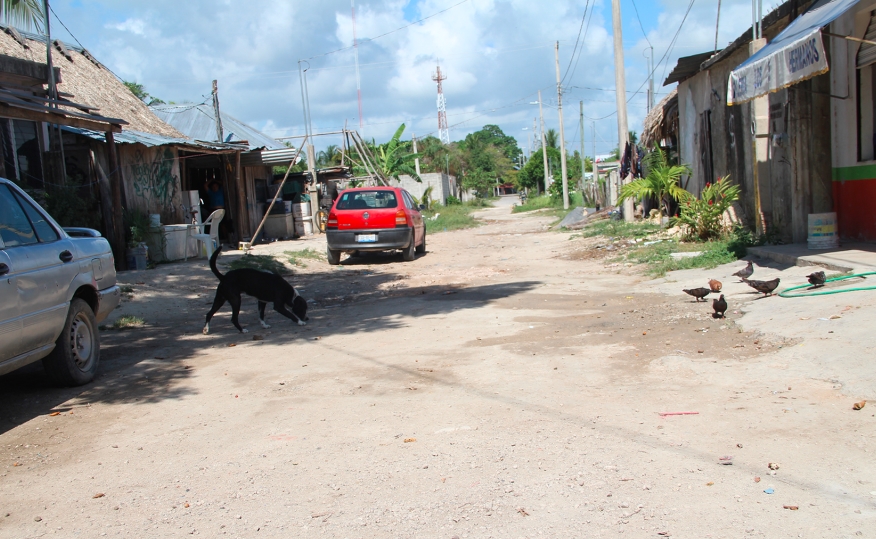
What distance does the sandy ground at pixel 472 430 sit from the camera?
311 centimetres

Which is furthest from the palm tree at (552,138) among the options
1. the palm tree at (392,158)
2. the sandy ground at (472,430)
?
the sandy ground at (472,430)

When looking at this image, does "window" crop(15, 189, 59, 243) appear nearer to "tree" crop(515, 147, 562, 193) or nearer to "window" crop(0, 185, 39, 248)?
"window" crop(0, 185, 39, 248)

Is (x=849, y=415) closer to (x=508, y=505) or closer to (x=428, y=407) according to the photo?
(x=508, y=505)

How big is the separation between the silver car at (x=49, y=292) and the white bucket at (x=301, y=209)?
A: 17618mm

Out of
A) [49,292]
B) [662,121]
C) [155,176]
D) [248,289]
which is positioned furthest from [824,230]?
[155,176]

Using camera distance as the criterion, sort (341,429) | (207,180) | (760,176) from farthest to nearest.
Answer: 1. (207,180)
2. (760,176)
3. (341,429)

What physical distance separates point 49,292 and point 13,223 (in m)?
0.58

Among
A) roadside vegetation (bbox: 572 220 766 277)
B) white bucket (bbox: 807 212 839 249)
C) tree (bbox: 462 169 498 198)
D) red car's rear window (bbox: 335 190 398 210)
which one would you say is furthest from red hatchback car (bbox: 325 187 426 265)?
tree (bbox: 462 169 498 198)

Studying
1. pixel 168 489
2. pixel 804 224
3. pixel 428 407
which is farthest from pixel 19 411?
pixel 804 224

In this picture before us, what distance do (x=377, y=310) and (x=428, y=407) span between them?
14.9ft

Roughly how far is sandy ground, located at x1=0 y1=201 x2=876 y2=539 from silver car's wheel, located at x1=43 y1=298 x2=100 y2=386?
144mm

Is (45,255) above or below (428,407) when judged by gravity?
above

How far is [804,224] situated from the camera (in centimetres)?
1012

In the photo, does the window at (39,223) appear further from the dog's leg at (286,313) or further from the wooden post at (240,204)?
the wooden post at (240,204)
